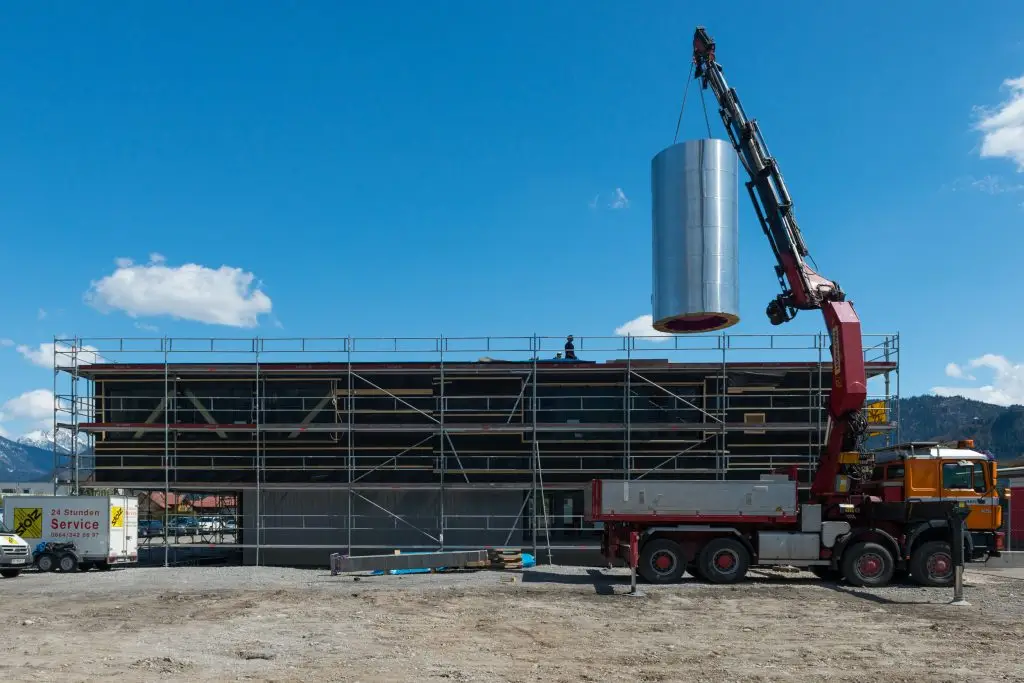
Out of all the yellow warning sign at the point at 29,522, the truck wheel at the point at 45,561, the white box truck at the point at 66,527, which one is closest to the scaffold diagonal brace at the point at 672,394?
the white box truck at the point at 66,527

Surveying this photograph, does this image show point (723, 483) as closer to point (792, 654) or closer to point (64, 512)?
point (792, 654)

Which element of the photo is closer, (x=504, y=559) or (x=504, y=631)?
(x=504, y=631)

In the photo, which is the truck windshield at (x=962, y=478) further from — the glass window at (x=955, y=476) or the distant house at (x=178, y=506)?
the distant house at (x=178, y=506)

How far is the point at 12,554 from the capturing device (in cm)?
2391

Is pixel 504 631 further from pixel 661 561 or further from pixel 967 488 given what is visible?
pixel 967 488

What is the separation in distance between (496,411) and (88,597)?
12.8 m

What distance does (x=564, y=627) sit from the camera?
14523mm

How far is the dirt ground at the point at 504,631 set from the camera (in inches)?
443

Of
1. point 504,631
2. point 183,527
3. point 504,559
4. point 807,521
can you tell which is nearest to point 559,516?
point 504,559

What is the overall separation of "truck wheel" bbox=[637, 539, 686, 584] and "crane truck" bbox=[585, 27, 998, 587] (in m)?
0.02

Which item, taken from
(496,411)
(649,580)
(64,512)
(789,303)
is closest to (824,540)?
(649,580)

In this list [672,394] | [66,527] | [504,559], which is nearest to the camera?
[504,559]

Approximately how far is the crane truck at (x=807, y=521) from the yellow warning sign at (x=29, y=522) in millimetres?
16078

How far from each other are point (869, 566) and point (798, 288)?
6.97m
